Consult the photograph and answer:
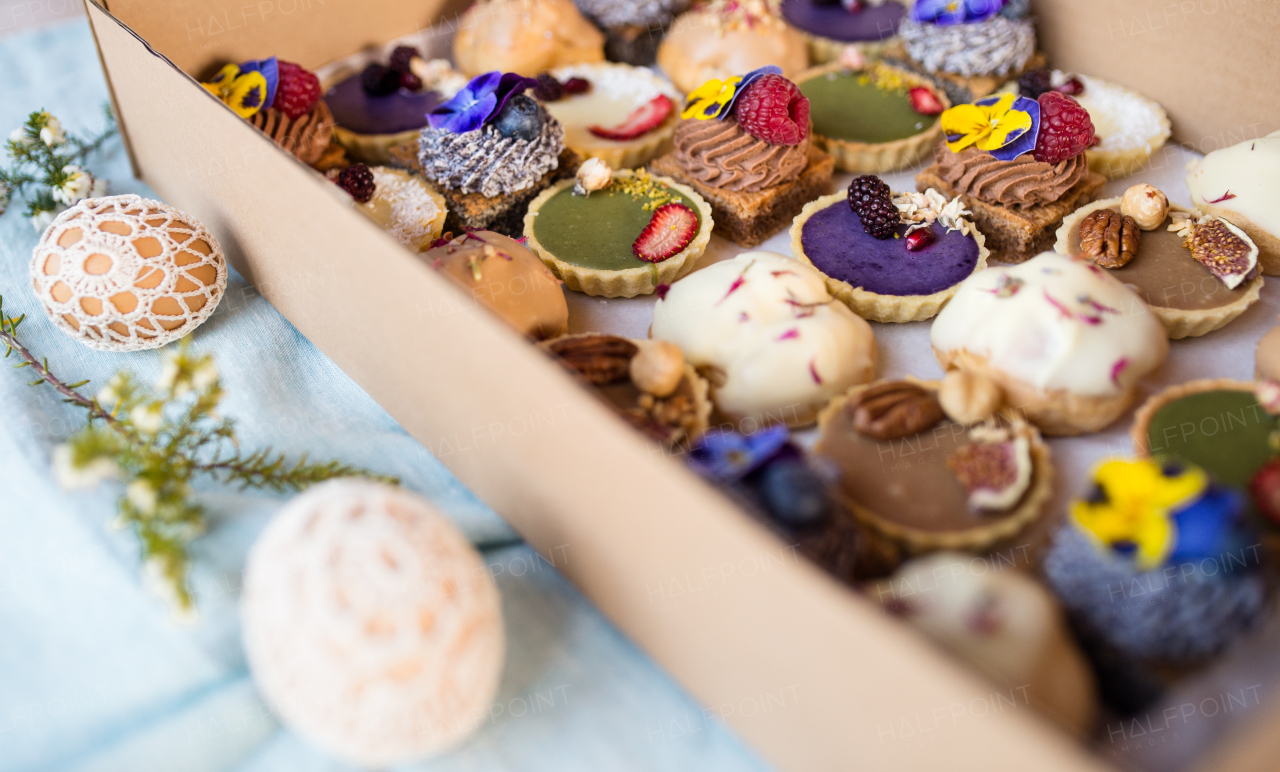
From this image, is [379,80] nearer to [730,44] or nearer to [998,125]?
[730,44]

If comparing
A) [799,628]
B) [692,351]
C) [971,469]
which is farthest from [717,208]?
[799,628]

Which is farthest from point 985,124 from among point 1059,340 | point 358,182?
point 358,182

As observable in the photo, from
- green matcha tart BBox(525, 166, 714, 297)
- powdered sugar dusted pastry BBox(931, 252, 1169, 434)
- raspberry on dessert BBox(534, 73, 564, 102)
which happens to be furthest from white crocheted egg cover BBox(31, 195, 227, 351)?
powdered sugar dusted pastry BBox(931, 252, 1169, 434)

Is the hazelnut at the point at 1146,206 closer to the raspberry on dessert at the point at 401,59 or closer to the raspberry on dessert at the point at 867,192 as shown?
→ the raspberry on dessert at the point at 867,192

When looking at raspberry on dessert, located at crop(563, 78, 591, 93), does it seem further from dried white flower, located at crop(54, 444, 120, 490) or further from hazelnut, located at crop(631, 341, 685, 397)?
dried white flower, located at crop(54, 444, 120, 490)

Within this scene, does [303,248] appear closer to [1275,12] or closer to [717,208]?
[717,208]
